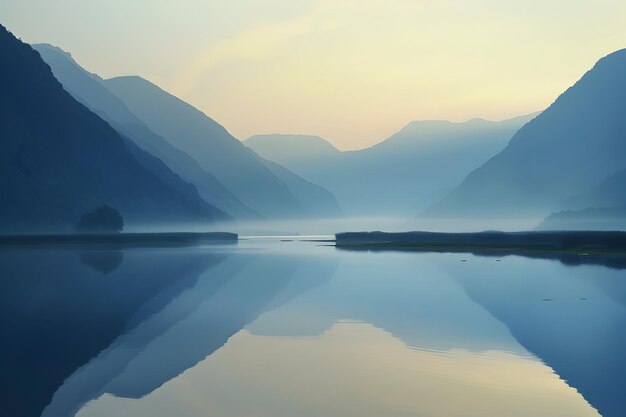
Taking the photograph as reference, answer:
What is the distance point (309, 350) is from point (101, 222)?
159722mm

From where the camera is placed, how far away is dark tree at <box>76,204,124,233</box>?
17788 centimetres

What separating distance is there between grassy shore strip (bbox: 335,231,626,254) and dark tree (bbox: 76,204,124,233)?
208 feet

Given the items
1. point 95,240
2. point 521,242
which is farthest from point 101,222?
point 521,242

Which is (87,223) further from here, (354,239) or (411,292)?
(411,292)

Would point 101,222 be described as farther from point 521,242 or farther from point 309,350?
point 309,350

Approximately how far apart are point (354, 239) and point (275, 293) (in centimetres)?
13415

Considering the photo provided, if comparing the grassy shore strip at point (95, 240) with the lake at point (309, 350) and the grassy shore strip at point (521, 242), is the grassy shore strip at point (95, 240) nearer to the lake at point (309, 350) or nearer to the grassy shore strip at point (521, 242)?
the grassy shore strip at point (521, 242)

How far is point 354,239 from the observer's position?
607 feet

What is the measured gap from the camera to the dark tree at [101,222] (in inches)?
7003

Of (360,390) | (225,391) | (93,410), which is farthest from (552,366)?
(93,410)

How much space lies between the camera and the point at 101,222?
17938cm

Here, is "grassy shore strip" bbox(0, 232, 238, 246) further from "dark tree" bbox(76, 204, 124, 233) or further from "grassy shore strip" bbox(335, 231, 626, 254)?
"grassy shore strip" bbox(335, 231, 626, 254)

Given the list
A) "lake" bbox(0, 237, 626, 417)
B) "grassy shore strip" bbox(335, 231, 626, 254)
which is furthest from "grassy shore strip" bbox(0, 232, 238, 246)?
"lake" bbox(0, 237, 626, 417)

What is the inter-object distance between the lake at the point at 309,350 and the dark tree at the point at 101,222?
126 m
